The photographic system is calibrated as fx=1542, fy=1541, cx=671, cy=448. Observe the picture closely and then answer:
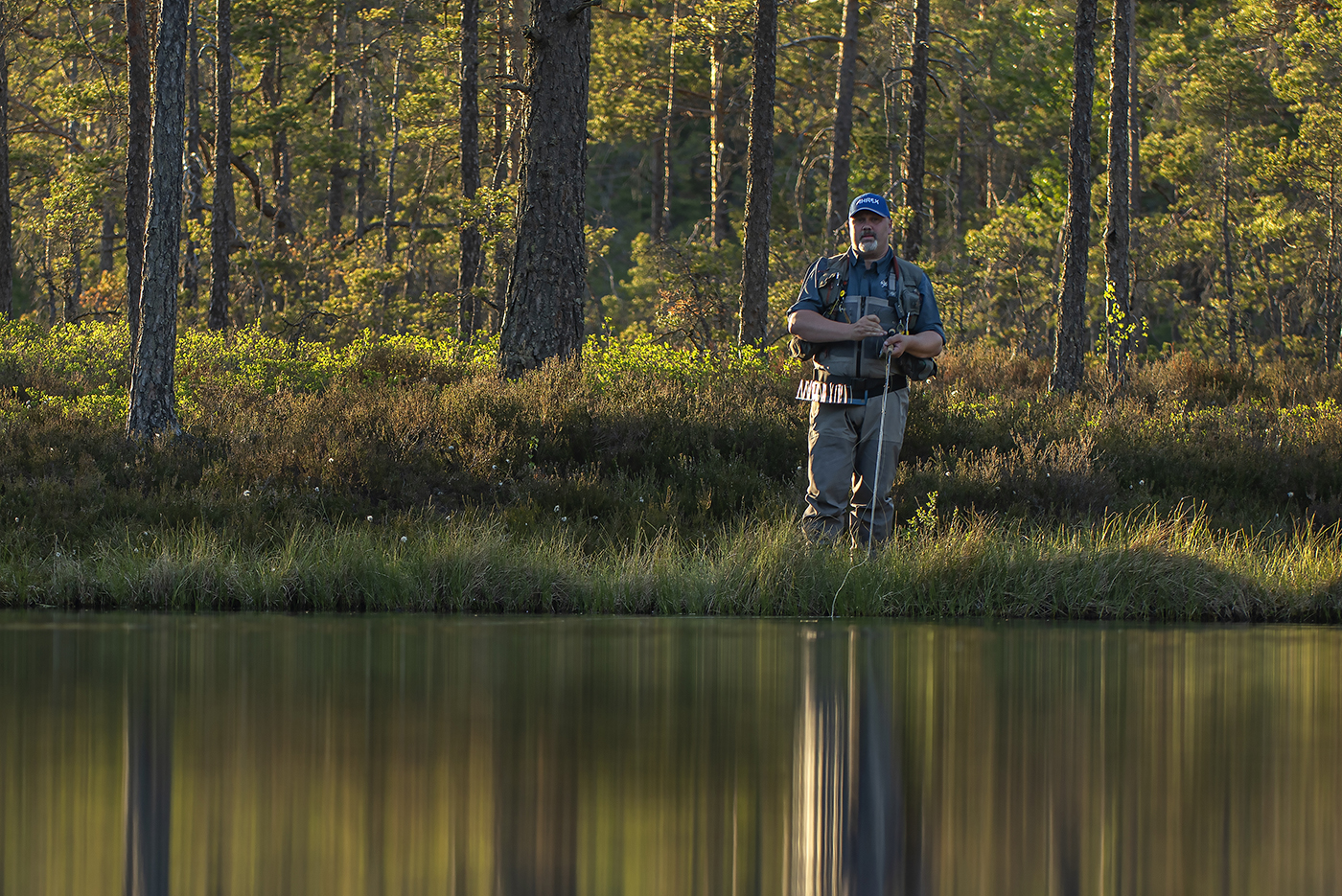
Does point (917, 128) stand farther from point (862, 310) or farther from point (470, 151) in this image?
point (862, 310)

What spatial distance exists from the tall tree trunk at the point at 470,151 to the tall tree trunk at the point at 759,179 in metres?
5.77

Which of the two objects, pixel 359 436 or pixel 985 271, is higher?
pixel 985 271

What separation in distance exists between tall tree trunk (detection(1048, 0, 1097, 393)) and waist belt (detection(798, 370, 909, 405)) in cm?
1417

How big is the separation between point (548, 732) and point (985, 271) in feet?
100

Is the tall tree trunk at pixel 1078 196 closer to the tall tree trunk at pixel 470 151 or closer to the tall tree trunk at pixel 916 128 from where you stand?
the tall tree trunk at pixel 916 128

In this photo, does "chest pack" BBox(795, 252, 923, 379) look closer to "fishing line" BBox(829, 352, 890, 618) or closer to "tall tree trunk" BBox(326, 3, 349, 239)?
"fishing line" BBox(829, 352, 890, 618)

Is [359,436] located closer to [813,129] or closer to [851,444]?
[851,444]

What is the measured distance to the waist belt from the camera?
31.2 ft

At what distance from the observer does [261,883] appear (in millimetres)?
3012

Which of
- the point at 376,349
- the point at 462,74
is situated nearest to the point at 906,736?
→ the point at 376,349

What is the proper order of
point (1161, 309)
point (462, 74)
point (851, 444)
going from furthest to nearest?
1. point (1161, 309)
2. point (462, 74)
3. point (851, 444)

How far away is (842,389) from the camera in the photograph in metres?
9.52

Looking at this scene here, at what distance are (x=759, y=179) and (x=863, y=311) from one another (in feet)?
52.0

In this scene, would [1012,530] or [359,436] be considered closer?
[1012,530]
